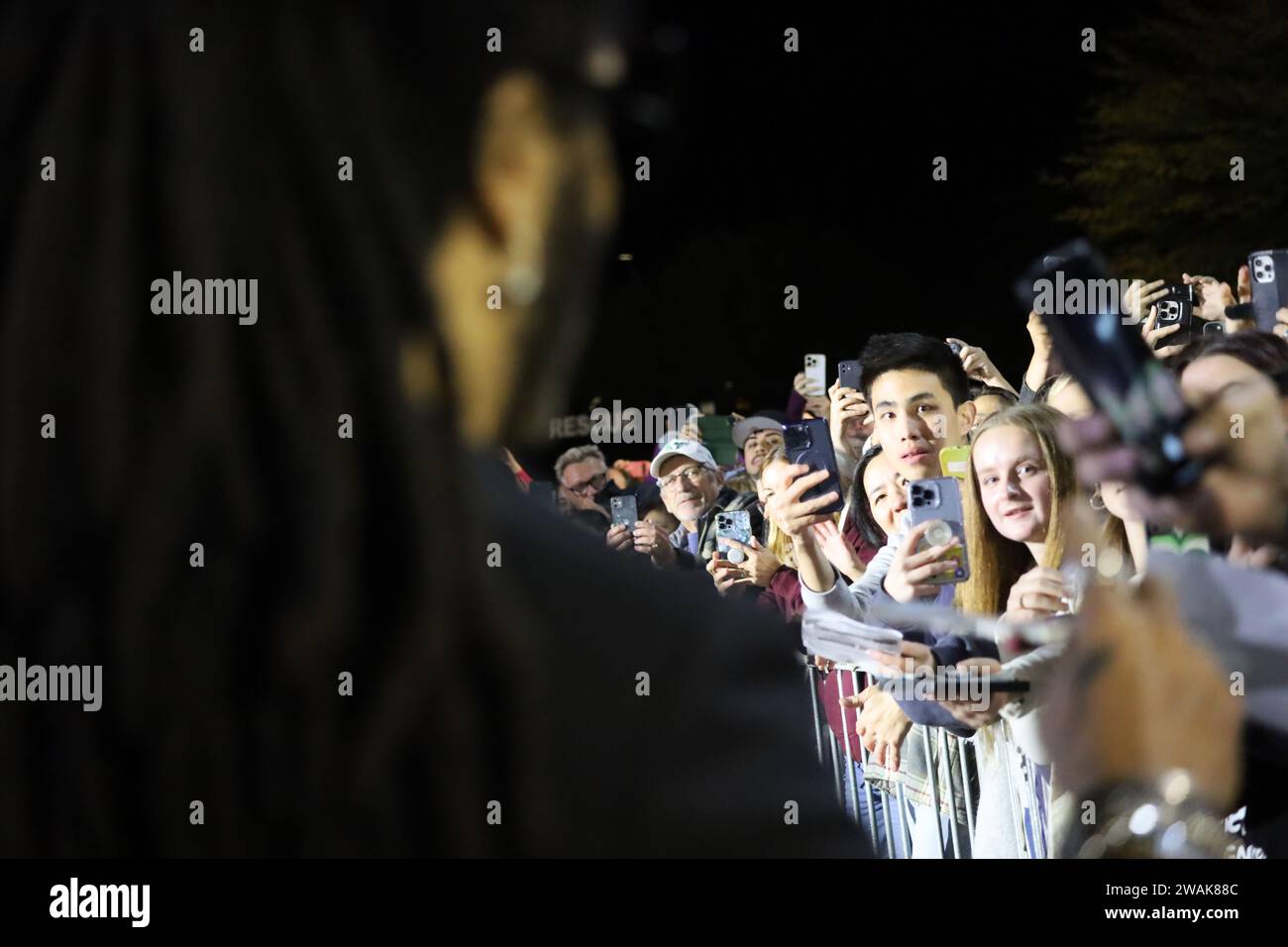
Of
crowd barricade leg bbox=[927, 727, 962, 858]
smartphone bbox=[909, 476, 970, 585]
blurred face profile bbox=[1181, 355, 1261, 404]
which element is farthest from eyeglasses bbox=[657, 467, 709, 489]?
blurred face profile bbox=[1181, 355, 1261, 404]

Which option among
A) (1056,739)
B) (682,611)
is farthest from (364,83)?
(1056,739)

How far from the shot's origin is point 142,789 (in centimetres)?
79

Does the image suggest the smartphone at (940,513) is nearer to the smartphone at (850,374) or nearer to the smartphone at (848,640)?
the smartphone at (848,640)

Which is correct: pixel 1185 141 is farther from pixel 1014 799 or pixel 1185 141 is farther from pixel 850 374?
pixel 1014 799

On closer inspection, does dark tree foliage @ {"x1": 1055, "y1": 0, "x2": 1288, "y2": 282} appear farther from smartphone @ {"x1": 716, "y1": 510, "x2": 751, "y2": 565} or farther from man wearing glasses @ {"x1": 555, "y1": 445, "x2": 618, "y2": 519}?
man wearing glasses @ {"x1": 555, "y1": 445, "x2": 618, "y2": 519}

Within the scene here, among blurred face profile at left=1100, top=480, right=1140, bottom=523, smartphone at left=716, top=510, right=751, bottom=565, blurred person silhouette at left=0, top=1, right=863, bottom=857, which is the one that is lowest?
blurred person silhouette at left=0, top=1, right=863, bottom=857

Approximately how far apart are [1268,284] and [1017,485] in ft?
2.86

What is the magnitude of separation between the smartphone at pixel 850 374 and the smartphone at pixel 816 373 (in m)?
0.11

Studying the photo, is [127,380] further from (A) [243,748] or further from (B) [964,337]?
(B) [964,337]

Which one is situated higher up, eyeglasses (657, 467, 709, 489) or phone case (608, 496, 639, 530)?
eyeglasses (657, 467, 709, 489)

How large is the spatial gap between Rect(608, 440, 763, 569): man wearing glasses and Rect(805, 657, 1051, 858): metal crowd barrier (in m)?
0.60

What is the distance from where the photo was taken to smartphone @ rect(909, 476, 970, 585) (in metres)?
3.42

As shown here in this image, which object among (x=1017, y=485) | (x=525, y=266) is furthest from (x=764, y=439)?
(x=525, y=266)

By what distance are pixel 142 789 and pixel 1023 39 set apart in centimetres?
482
